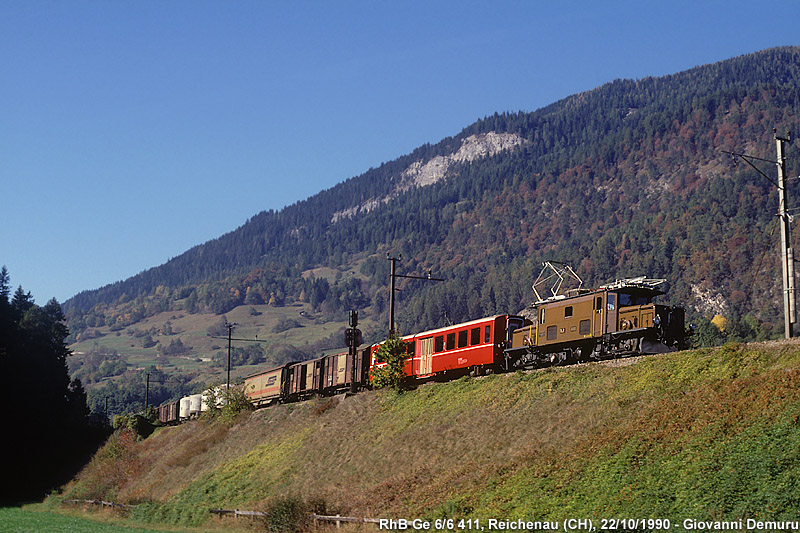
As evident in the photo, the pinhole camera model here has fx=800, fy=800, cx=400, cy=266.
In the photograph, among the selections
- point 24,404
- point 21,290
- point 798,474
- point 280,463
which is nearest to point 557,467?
point 798,474

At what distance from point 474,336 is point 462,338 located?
105cm

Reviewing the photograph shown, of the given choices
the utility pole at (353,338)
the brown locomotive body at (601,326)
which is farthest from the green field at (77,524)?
the brown locomotive body at (601,326)

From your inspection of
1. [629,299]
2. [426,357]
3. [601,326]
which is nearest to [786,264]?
[629,299]

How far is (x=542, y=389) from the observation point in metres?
36.1

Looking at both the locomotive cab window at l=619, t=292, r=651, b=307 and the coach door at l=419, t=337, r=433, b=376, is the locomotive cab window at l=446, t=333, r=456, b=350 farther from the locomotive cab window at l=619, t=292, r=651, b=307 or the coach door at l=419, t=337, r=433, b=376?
the locomotive cab window at l=619, t=292, r=651, b=307

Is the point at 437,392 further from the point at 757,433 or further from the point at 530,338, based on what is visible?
the point at 757,433

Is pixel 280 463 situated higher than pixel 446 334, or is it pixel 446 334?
pixel 446 334

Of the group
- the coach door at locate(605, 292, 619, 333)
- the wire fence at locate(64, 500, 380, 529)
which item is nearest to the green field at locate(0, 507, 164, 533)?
the wire fence at locate(64, 500, 380, 529)

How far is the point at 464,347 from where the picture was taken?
154ft

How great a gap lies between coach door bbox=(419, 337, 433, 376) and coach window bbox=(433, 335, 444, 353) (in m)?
0.38

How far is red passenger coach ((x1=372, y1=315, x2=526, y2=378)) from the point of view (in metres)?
45.1

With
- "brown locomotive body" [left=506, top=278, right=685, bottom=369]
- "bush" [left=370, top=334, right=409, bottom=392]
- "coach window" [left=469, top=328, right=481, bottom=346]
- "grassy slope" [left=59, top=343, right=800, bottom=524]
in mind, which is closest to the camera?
"grassy slope" [left=59, top=343, right=800, bottom=524]

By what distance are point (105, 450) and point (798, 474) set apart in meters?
72.3

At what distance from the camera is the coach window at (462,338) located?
1852 inches
